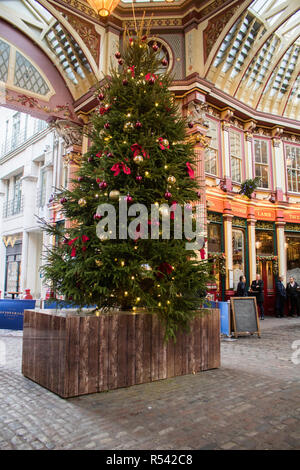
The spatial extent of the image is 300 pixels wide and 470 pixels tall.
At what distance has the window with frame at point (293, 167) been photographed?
1598 centimetres

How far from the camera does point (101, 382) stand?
160 inches

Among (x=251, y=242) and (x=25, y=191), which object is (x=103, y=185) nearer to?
(x=251, y=242)

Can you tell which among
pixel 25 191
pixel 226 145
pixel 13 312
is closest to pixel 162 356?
pixel 13 312

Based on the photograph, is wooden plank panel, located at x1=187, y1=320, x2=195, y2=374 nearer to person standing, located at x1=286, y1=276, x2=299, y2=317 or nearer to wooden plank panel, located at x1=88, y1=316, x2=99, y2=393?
wooden plank panel, located at x1=88, y1=316, x2=99, y2=393

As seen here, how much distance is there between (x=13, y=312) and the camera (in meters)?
8.42

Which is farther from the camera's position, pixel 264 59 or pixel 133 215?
pixel 264 59

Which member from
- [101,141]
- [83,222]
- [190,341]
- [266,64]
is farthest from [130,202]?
[266,64]

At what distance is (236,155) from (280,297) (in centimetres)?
620

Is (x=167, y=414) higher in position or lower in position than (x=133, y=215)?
lower

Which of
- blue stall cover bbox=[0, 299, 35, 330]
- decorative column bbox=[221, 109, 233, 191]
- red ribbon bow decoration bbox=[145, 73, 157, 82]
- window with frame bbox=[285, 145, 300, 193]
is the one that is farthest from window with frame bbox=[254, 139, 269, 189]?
blue stall cover bbox=[0, 299, 35, 330]

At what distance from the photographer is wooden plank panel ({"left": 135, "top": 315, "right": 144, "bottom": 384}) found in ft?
14.4

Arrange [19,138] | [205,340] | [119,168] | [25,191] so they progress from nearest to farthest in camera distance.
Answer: [119,168] < [205,340] < [25,191] < [19,138]

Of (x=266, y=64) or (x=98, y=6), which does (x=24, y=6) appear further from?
(x=266, y=64)

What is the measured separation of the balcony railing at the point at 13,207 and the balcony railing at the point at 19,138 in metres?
3.27
